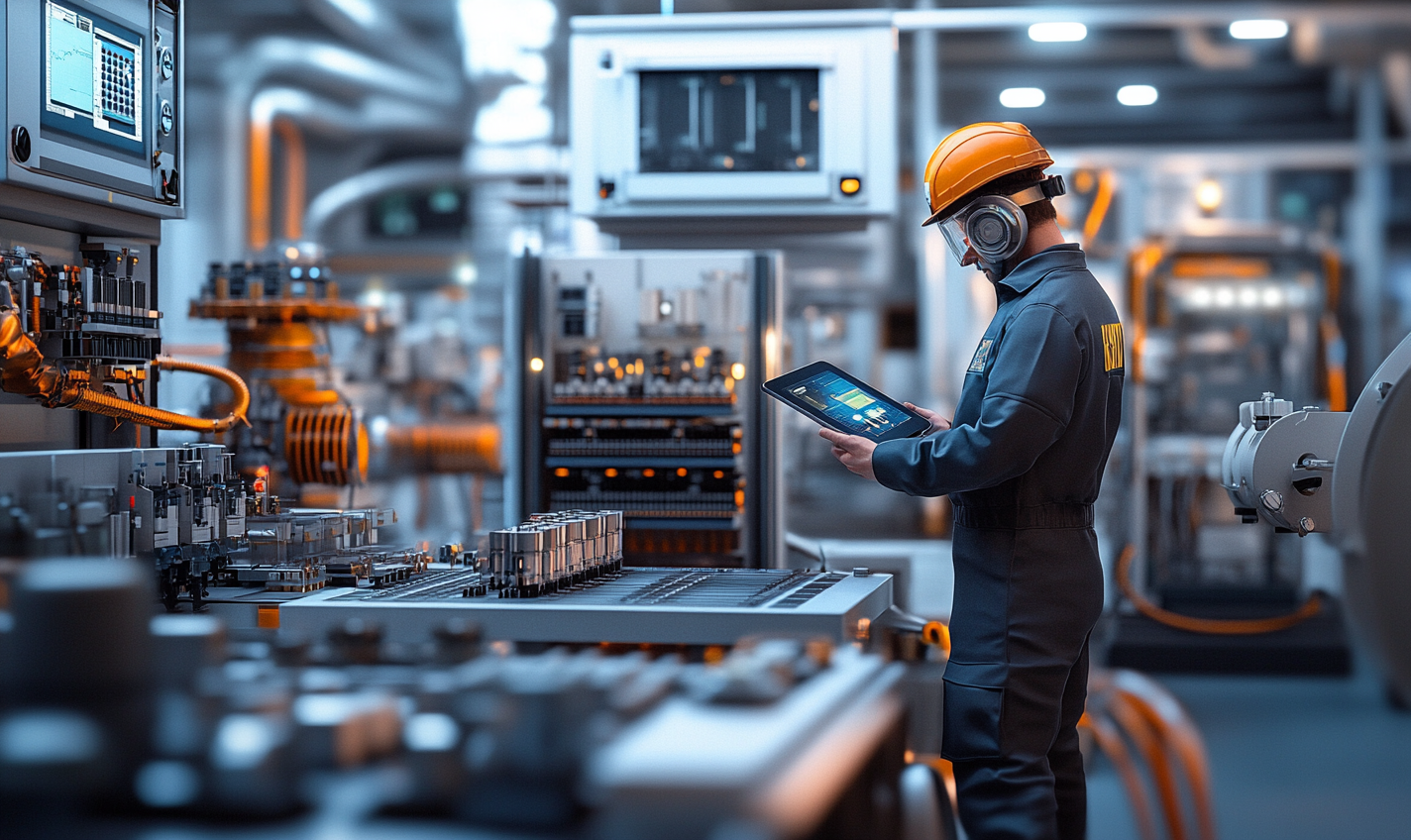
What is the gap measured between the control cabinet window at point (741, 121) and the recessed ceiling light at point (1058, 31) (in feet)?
3.20

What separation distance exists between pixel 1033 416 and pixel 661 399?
1499 millimetres

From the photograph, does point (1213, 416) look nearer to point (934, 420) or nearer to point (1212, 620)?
point (1212, 620)

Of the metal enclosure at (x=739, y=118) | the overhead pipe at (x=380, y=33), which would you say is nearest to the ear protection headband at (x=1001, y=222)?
the metal enclosure at (x=739, y=118)

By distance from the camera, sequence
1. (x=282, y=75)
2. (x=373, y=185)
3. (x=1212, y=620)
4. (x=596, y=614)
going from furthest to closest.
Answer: (x=373, y=185) < (x=282, y=75) < (x=1212, y=620) < (x=596, y=614)

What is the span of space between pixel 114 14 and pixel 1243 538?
22.0 ft

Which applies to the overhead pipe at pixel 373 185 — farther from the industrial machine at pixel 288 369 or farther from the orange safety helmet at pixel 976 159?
the orange safety helmet at pixel 976 159

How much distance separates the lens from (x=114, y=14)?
2439 mm

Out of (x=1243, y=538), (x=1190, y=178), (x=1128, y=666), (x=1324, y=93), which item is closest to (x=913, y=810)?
(x=1128, y=666)

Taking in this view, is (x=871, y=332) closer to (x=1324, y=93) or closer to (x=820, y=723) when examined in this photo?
(x=1324, y=93)

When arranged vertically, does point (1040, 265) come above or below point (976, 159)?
below

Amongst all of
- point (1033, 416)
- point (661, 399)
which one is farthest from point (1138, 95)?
point (1033, 416)

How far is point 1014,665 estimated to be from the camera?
2.13m

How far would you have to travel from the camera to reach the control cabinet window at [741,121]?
359cm

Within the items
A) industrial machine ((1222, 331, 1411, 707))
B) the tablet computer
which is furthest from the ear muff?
industrial machine ((1222, 331, 1411, 707))
